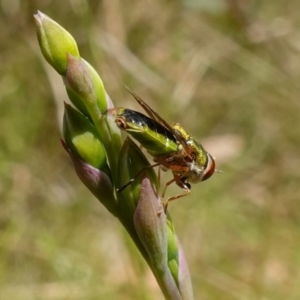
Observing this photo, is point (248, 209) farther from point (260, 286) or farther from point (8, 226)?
point (8, 226)

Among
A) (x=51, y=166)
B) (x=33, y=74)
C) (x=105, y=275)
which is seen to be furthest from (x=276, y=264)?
(x=33, y=74)

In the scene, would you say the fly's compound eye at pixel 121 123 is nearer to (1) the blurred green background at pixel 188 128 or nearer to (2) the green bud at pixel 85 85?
(2) the green bud at pixel 85 85

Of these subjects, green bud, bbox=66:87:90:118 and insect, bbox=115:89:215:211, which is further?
insect, bbox=115:89:215:211

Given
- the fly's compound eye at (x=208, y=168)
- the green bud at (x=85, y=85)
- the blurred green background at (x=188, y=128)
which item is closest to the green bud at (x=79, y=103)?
the green bud at (x=85, y=85)

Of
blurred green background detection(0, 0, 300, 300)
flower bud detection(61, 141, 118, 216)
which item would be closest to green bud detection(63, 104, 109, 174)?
flower bud detection(61, 141, 118, 216)

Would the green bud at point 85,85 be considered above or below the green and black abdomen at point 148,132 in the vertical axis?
below

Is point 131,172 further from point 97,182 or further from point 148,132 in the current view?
point 148,132

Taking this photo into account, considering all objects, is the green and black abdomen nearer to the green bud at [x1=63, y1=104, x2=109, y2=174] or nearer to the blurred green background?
the green bud at [x1=63, y1=104, x2=109, y2=174]
